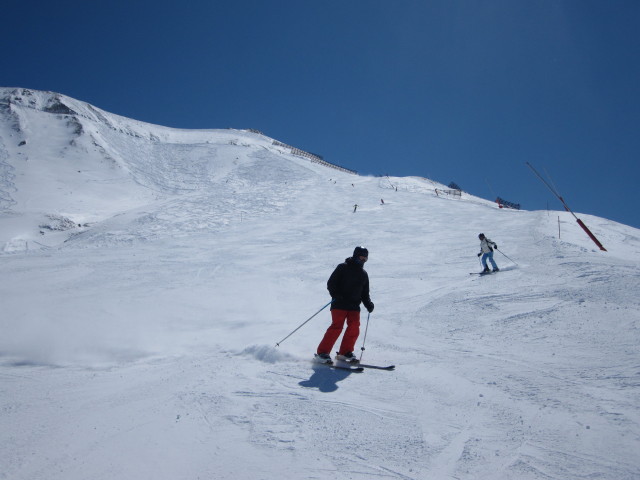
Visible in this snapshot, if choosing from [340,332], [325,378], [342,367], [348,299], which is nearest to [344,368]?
[342,367]

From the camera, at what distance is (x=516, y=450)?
11.1 feet

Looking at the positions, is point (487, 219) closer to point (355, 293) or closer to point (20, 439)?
point (355, 293)

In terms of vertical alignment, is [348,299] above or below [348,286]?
below

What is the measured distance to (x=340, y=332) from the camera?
229 inches

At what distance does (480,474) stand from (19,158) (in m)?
40.4

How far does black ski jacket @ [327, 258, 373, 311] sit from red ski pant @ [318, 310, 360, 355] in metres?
0.11

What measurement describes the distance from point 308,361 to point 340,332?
655mm

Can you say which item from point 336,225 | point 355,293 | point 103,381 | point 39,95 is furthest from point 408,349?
point 39,95

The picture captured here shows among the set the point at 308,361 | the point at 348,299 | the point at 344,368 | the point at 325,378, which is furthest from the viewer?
the point at 348,299

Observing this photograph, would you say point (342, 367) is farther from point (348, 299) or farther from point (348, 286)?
point (348, 286)

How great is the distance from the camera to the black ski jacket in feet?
19.4

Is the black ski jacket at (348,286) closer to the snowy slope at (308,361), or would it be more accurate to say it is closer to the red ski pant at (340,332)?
the red ski pant at (340,332)

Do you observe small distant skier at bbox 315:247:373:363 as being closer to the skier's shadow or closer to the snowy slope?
the skier's shadow

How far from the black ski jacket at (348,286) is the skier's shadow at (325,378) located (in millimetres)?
968
